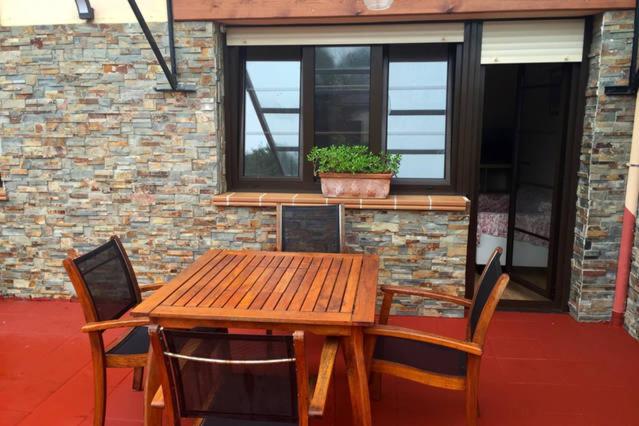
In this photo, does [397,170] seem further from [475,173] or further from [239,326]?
[239,326]

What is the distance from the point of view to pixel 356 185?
3588 millimetres

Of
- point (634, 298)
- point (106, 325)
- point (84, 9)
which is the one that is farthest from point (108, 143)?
point (634, 298)

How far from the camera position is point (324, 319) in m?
1.89

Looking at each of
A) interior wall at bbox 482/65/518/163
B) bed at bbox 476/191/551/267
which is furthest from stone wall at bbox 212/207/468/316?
interior wall at bbox 482/65/518/163

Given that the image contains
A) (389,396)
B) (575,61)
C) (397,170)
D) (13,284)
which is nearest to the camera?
(389,396)

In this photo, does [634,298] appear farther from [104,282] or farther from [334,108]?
[104,282]

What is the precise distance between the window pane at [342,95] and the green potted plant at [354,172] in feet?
0.84

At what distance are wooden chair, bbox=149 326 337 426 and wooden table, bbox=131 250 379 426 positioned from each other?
0.97 feet

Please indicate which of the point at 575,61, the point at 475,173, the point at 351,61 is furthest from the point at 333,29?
the point at 575,61

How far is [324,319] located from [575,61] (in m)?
2.76

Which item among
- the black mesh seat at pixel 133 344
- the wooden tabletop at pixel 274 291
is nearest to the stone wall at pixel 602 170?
the wooden tabletop at pixel 274 291

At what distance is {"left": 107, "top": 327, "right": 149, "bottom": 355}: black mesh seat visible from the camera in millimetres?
2283

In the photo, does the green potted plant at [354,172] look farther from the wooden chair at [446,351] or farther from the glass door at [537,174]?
the wooden chair at [446,351]

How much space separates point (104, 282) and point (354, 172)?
1841mm
